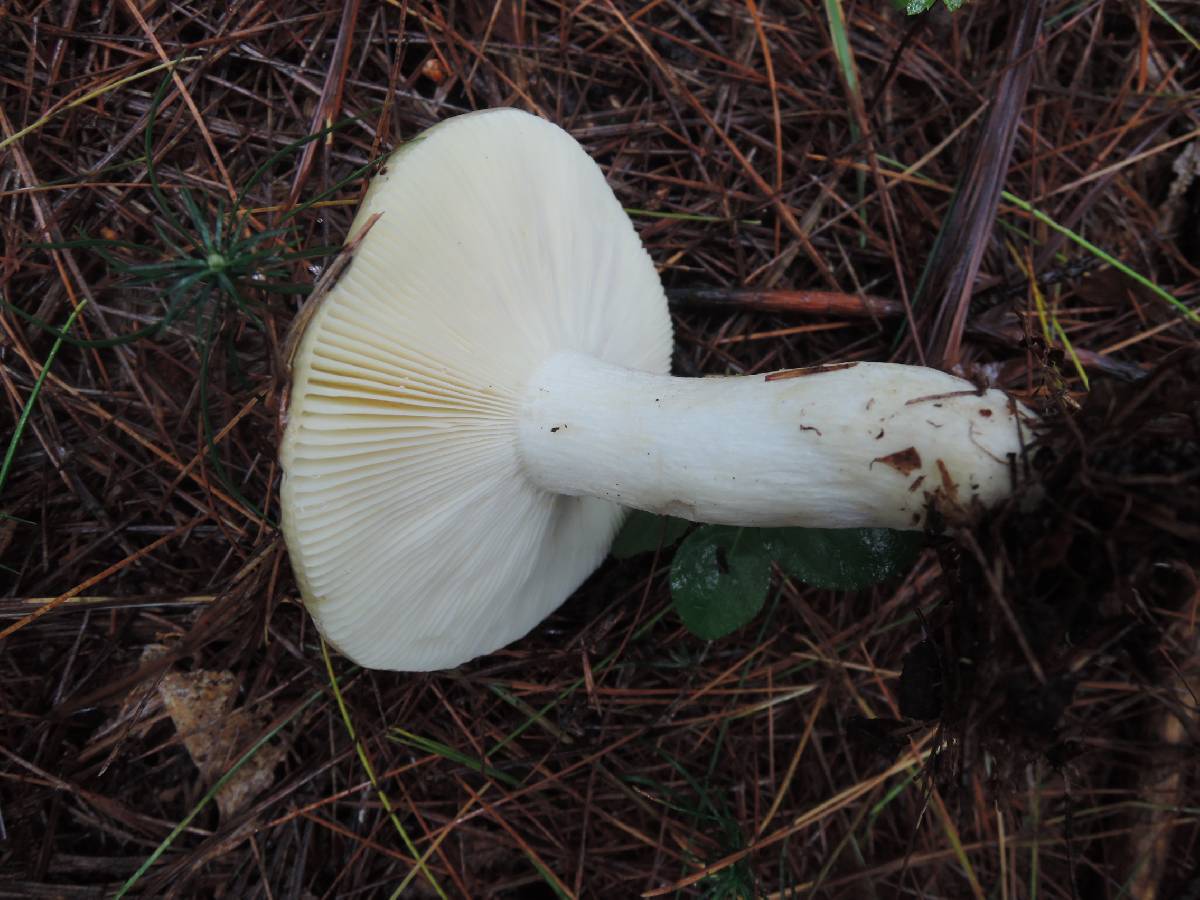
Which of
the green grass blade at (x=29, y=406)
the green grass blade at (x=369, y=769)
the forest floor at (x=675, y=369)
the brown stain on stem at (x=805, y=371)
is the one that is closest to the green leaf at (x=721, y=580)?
the forest floor at (x=675, y=369)

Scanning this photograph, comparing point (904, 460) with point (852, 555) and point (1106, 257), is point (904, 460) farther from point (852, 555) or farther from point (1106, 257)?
point (1106, 257)

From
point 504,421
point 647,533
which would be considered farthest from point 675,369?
point 504,421

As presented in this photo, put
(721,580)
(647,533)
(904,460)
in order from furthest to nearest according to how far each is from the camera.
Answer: (647,533), (721,580), (904,460)

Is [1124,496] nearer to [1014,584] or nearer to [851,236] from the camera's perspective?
[1014,584]

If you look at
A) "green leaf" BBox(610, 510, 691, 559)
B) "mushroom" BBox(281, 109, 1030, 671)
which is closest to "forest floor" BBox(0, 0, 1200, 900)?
"green leaf" BBox(610, 510, 691, 559)

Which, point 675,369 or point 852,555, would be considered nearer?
point 852,555

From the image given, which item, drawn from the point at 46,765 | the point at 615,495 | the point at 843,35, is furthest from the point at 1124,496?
the point at 46,765

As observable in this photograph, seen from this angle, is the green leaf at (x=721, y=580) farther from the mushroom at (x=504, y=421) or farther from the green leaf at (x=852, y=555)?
the mushroom at (x=504, y=421)

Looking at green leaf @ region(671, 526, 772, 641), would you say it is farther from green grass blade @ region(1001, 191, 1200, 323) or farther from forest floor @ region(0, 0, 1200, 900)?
green grass blade @ region(1001, 191, 1200, 323)
